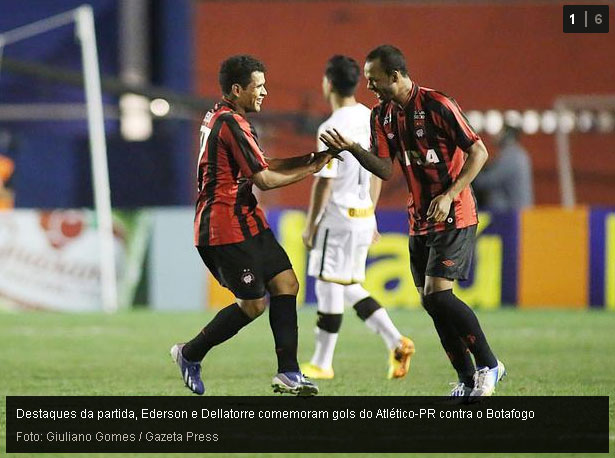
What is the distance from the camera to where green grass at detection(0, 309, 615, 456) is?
8.97m

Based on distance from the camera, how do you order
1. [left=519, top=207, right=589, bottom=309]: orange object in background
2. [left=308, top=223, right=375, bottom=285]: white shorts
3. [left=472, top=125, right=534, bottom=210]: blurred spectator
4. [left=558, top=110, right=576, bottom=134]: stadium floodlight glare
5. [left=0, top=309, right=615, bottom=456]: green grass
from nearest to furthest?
[left=0, top=309, right=615, bottom=456]: green grass → [left=308, top=223, right=375, bottom=285]: white shorts → [left=519, top=207, right=589, bottom=309]: orange object in background → [left=472, top=125, right=534, bottom=210]: blurred spectator → [left=558, top=110, right=576, bottom=134]: stadium floodlight glare

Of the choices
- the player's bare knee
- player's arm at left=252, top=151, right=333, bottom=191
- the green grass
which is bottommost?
the green grass

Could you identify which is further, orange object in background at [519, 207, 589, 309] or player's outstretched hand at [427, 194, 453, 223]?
orange object in background at [519, 207, 589, 309]

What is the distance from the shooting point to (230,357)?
11164 mm

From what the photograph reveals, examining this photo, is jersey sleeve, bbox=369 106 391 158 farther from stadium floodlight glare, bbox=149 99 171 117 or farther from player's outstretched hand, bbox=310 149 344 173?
stadium floodlight glare, bbox=149 99 171 117

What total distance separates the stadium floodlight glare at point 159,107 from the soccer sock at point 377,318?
13325mm

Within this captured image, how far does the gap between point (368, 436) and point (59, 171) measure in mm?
18825

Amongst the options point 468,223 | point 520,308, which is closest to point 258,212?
point 468,223

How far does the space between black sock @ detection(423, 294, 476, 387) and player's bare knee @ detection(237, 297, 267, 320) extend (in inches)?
35.9

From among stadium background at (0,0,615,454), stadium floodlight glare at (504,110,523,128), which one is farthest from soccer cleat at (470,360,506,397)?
stadium floodlight glare at (504,110,523,128)

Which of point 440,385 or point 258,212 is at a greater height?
point 258,212

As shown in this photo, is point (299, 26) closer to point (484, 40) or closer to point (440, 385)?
point (484, 40)

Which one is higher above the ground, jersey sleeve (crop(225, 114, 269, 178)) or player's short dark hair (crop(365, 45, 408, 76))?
player's short dark hair (crop(365, 45, 408, 76))

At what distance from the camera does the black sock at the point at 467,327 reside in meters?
8.05
